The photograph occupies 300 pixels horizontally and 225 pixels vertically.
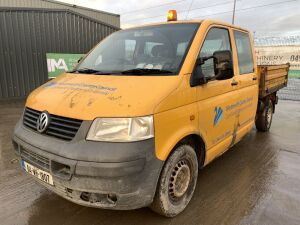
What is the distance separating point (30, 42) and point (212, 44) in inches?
370

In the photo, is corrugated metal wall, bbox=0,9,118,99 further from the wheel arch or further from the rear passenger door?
the wheel arch

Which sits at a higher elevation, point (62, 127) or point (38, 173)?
point (62, 127)

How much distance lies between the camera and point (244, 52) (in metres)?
4.34

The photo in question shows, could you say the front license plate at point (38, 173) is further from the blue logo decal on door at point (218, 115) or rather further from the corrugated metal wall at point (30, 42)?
the corrugated metal wall at point (30, 42)

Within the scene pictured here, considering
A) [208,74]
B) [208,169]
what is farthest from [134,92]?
[208,169]

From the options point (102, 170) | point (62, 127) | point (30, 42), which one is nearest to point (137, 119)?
point (102, 170)

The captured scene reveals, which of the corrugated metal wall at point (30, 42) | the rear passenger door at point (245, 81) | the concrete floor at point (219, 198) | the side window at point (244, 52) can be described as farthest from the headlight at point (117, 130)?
the corrugated metal wall at point (30, 42)

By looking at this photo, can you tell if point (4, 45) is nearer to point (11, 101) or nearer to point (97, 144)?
point (11, 101)

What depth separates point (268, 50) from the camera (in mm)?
11000

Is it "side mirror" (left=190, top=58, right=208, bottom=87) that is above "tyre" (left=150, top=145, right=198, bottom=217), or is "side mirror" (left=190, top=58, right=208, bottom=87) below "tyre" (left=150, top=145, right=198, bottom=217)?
above

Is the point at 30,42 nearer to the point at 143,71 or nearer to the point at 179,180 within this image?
the point at 143,71

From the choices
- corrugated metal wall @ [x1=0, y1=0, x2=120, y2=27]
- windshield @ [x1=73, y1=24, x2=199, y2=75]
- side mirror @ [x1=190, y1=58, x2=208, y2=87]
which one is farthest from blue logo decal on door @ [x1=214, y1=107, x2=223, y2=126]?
corrugated metal wall @ [x1=0, y1=0, x2=120, y2=27]

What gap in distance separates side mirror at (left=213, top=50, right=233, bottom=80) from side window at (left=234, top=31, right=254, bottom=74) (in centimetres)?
94

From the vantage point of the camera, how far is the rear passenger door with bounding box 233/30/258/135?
4016mm
